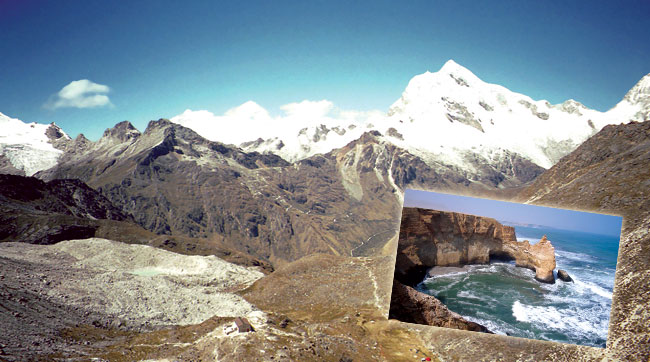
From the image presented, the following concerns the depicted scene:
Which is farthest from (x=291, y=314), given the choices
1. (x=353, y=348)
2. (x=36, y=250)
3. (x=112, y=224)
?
(x=112, y=224)

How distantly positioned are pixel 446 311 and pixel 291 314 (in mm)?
26322

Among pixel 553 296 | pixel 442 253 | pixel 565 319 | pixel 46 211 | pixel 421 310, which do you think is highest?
pixel 442 253

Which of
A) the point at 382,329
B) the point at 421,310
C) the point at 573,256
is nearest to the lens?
the point at 573,256

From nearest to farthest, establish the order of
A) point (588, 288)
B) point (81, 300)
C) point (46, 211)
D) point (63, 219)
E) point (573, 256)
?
point (588, 288) → point (573, 256) → point (81, 300) → point (63, 219) → point (46, 211)

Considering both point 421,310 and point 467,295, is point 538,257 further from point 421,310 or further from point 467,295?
point 421,310

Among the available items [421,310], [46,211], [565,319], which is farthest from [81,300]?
[46,211]

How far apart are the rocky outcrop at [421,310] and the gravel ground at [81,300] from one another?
1706 centimetres

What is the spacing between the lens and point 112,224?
253 ft

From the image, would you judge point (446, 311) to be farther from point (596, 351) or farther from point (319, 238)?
point (319, 238)

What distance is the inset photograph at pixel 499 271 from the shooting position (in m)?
4.06

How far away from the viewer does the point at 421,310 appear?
4.53 meters

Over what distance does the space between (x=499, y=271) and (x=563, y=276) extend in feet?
2.37

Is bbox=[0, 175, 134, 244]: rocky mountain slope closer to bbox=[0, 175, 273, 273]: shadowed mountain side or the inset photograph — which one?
bbox=[0, 175, 273, 273]: shadowed mountain side

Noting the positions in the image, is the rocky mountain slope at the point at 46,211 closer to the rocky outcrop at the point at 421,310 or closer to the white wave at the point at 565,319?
the rocky outcrop at the point at 421,310
